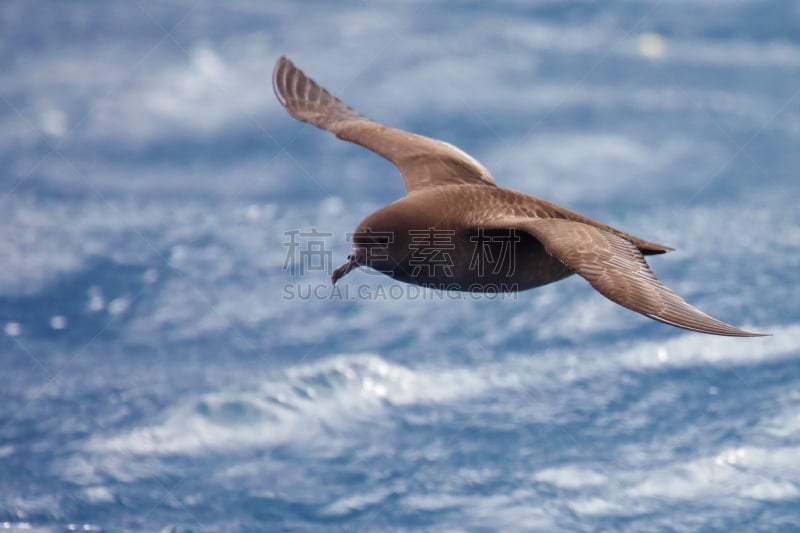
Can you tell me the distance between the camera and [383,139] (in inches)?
547

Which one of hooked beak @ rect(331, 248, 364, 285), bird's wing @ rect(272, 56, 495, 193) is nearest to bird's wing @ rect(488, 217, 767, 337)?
hooked beak @ rect(331, 248, 364, 285)

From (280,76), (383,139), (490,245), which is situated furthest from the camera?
(280,76)

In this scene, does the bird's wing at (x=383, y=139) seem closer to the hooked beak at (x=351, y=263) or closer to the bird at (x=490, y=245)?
the bird at (x=490, y=245)

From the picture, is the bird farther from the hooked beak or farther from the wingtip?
the wingtip

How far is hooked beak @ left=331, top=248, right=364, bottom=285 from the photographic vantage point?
1142 centimetres

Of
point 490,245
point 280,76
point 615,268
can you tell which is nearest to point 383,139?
point 280,76

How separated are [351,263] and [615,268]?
281 cm

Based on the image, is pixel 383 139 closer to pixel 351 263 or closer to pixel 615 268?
pixel 351 263

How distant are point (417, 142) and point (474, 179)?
3.49 feet

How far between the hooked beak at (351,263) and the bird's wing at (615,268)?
1433 mm

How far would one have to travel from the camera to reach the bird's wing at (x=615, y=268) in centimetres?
949

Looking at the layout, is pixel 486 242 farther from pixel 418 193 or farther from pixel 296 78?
pixel 296 78

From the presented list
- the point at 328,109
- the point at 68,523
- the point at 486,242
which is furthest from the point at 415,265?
the point at 68,523

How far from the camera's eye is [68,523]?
18.1 metres
